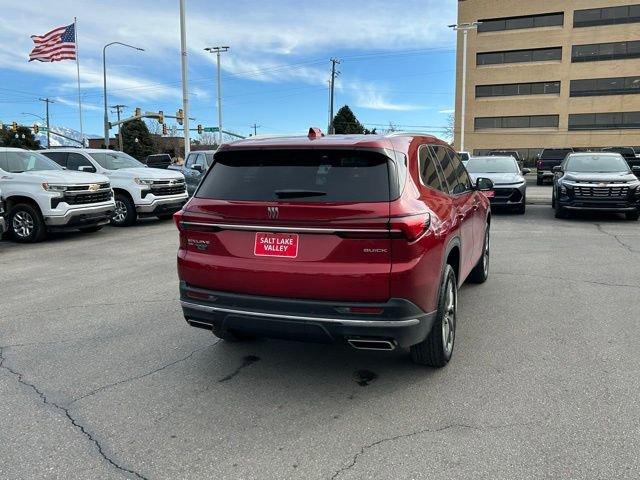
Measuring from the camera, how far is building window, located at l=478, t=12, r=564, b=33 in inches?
2235

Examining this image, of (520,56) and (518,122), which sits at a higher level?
(520,56)

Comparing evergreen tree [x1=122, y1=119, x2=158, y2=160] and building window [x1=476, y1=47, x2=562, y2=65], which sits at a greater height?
building window [x1=476, y1=47, x2=562, y2=65]

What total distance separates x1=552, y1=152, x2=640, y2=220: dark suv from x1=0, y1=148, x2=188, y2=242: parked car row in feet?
32.4

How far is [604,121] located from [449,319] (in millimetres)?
60057

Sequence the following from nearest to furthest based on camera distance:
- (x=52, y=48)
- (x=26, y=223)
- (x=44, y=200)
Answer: (x=44, y=200) < (x=26, y=223) < (x=52, y=48)

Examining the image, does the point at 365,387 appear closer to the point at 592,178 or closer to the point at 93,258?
the point at 93,258

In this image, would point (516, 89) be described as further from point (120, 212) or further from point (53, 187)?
point (53, 187)

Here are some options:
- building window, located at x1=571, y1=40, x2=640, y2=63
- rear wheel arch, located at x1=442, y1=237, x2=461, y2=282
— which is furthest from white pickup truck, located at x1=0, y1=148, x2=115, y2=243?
building window, located at x1=571, y1=40, x2=640, y2=63

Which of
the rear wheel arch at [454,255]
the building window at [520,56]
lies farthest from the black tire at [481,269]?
the building window at [520,56]

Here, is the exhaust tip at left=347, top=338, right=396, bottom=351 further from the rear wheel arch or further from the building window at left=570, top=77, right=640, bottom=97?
the building window at left=570, top=77, right=640, bottom=97

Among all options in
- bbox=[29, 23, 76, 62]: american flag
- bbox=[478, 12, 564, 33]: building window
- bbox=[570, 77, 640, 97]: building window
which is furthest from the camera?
bbox=[478, 12, 564, 33]: building window

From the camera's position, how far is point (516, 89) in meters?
58.1

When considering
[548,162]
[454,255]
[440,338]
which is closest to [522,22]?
[548,162]

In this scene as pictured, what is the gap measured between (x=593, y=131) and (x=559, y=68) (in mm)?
7460
